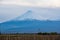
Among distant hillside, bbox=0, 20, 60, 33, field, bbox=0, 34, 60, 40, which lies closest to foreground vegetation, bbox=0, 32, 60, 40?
field, bbox=0, 34, 60, 40

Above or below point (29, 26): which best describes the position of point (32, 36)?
below

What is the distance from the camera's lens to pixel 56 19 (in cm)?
407

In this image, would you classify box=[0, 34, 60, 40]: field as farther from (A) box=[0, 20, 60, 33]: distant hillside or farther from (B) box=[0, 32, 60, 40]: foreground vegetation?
(A) box=[0, 20, 60, 33]: distant hillside

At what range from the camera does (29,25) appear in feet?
13.5

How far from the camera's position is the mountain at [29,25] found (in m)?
3.98

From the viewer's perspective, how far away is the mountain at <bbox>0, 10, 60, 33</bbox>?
3.98 m

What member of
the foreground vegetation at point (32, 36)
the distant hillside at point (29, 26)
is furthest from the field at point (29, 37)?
the distant hillside at point (29, 26)

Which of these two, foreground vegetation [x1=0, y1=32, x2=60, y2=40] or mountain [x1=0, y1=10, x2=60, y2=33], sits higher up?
mountain [x1=0, y1=10, x2=60, y2=33]

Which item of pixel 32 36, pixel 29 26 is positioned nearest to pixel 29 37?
pixel 32 36

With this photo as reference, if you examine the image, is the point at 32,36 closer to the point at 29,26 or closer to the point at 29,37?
the point at 29,37

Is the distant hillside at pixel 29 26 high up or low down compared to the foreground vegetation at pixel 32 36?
up

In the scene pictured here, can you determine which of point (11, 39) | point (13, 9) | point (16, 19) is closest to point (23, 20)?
point (16, 19)

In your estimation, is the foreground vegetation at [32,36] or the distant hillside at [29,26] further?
the foreground vegetation at [32,36]

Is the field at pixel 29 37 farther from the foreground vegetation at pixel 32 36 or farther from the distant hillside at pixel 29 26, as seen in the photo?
the distant hillside at pixel 29 26
